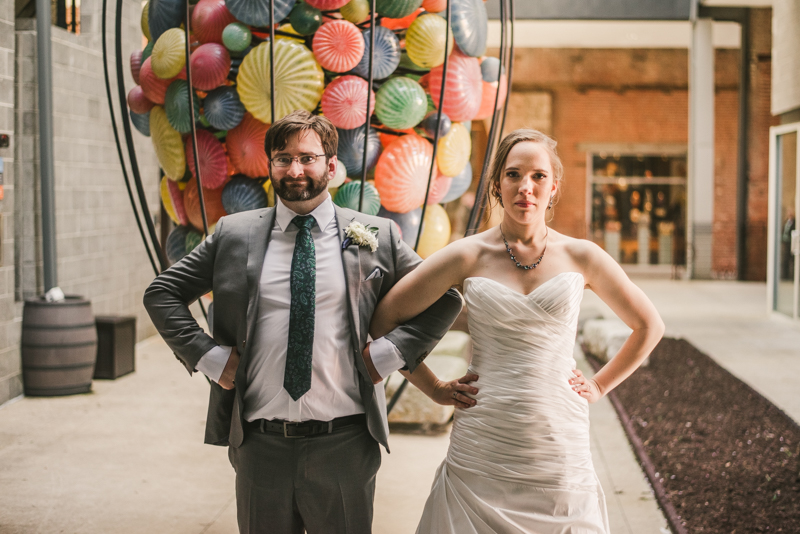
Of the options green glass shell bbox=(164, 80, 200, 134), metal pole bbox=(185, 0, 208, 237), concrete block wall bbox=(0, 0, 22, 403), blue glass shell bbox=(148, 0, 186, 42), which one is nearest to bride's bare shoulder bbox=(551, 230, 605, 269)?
metal pole bbox=(185, 0, 208, 237)

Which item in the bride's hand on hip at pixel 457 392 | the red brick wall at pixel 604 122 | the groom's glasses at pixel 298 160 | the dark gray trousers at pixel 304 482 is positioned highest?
the red brick wall at pixel 604 122

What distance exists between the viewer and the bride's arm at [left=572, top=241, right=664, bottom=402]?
201 cm

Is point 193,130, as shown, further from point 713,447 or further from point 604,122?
point 604,122

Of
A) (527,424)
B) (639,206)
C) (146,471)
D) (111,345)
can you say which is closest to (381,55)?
(527,424)

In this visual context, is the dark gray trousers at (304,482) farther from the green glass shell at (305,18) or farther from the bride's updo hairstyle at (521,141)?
the green glass shell at (305,18)

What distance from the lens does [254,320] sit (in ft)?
6.26

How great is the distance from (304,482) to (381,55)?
144 centimetres

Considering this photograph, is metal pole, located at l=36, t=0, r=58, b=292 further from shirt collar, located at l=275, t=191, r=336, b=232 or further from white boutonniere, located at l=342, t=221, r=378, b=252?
white boutonniere, located at l=342, t=221, r=378, b=252

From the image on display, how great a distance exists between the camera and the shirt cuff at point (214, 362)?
1945mm

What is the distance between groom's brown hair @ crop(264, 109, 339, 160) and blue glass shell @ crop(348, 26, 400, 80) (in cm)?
69

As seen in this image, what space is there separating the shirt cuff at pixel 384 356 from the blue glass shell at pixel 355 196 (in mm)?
749

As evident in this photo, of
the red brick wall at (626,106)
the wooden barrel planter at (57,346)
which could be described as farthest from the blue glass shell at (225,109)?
the red brick wall at (626,106)

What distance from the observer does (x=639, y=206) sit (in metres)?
15.9

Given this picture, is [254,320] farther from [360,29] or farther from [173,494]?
[173,494]
